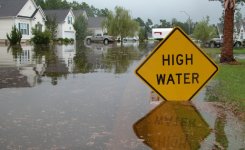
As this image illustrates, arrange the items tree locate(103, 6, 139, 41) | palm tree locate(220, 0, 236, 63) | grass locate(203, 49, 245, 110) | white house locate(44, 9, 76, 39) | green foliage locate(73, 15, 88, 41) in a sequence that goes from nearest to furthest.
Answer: grass locate(203, 49, 245, 110)
palm tree locate(220, 0, 236, 63)
white house locate(44, 9, 76, 39)
tree locate(103, 6, 139, 41)
green foliage locate(73, 15, 88, 41)

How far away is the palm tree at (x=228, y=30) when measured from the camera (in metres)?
21.7

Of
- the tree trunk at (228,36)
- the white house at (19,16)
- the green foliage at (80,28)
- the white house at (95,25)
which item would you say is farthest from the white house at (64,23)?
→ the tree trunk at (228,36)

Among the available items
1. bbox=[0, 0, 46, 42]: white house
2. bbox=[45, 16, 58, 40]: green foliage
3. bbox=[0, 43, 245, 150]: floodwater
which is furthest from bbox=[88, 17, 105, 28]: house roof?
bbox=[0, 43, 245, 150]: floodwater

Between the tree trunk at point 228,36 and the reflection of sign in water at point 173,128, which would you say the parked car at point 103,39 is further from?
the reflection of sign in water at point 173,128

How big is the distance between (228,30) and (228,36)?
29 centimetres

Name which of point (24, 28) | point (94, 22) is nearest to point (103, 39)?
point (24, 28)

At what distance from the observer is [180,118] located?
332 inches

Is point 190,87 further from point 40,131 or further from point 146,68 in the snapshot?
point 40,131

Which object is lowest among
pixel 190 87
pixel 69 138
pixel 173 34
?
pixel 69 138

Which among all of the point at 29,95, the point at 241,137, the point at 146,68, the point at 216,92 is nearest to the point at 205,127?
the point at 241,137

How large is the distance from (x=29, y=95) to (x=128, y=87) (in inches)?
112

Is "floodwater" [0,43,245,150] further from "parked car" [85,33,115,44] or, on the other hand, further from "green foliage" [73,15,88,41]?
"green foliage" [73,15,88,41]

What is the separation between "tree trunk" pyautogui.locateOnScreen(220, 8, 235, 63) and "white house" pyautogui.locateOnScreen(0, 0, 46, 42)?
41143 mm

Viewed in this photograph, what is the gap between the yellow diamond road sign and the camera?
23.7ft
